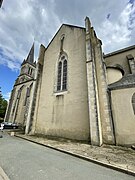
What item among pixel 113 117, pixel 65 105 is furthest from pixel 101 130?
pixel 65 105

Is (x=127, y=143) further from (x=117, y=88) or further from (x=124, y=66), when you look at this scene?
(x=124, y=66)

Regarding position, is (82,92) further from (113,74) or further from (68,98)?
(113,74)

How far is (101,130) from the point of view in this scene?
7.26 metres

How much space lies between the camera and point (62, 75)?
1084 cm

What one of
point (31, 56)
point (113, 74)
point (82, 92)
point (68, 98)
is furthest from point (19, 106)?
point (31, 56)

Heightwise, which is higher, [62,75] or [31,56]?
[31,56]

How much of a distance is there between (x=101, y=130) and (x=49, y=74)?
8150 millimetres

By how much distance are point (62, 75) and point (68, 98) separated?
283 cm

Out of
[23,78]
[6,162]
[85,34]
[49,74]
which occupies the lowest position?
[6,162]

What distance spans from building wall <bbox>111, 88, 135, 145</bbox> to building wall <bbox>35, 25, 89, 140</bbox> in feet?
6.76

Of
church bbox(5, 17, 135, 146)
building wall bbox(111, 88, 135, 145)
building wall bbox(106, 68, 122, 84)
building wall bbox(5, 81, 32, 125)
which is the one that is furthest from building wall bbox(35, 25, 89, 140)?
building wall bbox(5, 81, 32, 125)

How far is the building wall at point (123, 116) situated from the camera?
6.36 meters

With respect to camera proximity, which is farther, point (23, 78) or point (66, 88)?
point (23, 78)

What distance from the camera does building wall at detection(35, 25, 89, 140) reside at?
8.22 meters
